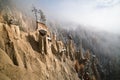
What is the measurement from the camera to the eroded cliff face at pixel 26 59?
5086 cm

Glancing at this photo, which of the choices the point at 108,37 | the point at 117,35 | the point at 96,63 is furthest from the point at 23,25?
the point at 117,35

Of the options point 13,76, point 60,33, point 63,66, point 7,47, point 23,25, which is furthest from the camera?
point 60,33

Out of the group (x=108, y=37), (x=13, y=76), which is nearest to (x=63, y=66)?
(x=13, y=76)

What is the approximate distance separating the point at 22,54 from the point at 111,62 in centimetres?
7325

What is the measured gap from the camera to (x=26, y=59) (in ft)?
193

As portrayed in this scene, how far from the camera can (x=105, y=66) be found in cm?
11988

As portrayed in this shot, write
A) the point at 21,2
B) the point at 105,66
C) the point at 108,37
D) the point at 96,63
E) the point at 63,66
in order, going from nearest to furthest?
the point at 63,66 < the point at 21,2 < the point at 96,63 < the point at 105,66 < the point at 108,37

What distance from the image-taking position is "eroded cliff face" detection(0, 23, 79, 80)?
50.9 meters

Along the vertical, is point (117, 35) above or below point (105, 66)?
above

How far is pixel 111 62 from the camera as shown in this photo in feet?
409

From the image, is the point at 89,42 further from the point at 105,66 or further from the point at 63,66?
the point at 63,66

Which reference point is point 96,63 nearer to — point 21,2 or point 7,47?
point 21,2

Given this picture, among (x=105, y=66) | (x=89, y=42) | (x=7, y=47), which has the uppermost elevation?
(x=7, y=47)

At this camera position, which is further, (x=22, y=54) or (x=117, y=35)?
(x=117, y=35)
